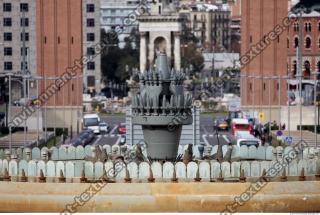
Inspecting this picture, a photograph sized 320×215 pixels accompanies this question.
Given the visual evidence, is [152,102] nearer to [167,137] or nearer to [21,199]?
[167,137]

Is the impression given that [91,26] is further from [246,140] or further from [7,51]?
[246,140]

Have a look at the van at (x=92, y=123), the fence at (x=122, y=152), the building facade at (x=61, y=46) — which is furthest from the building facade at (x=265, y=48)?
the fence at (x=122, y=152)

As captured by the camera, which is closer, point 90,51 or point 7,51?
point 7,51

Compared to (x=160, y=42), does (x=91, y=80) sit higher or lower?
lower

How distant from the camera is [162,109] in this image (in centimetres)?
4394

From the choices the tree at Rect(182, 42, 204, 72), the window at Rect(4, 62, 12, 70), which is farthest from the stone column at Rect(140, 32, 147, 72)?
the window at Rect(4, 62, 12, 70)

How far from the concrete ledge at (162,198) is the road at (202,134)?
34.5 metres

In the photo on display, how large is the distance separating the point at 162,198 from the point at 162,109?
5.08m

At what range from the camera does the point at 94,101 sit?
395 ft

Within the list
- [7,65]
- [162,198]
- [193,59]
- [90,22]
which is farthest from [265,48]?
[193,59]

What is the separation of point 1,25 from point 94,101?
91.5ft

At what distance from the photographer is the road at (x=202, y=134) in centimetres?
7731

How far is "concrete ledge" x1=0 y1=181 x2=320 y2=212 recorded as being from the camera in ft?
129

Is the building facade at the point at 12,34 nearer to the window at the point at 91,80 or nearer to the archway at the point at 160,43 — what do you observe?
the window at the point at 91,80
